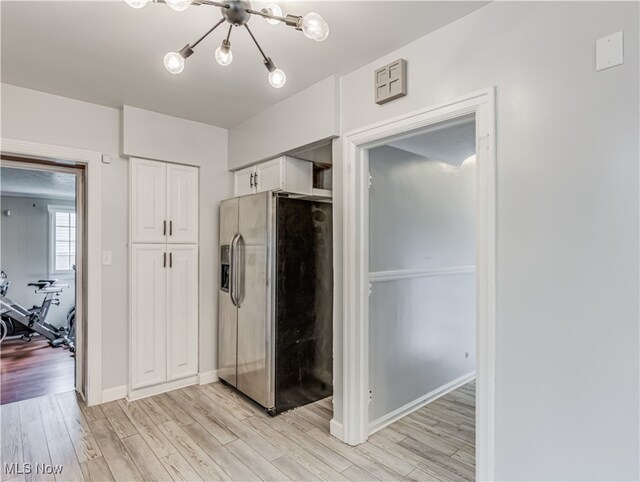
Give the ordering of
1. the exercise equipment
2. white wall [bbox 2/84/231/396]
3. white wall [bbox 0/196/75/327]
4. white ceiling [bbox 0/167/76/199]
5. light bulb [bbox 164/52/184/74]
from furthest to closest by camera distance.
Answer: white wall [bbox 0/196/75/327], the exercise equipment, white ceiling [bbox 0/167/76/199], white wall [bbox 2/84/231/396], light bulb [bbox 164/52/184/74]

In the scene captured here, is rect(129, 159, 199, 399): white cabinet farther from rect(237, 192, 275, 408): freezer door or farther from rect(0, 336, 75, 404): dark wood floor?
rect(0, 336, 75, 404): dark wood floor

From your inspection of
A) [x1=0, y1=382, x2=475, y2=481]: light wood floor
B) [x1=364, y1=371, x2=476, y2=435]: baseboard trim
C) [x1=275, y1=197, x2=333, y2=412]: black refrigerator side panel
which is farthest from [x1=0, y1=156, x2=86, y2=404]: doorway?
[x1=364, y1=371, x2=476, y2=435]: baseboard trim

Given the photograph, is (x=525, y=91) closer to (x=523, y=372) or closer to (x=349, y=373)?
(x=523, y=372)

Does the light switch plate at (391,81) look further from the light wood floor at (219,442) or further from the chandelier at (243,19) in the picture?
the light wood floor at (219,442)

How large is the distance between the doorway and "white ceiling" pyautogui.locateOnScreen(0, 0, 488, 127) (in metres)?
0.96

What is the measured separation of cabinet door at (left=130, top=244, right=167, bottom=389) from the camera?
303cm

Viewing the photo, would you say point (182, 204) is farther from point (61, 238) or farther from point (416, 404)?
point (61, 238)

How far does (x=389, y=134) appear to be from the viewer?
2.13 m

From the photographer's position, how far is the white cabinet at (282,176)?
9.84 feet

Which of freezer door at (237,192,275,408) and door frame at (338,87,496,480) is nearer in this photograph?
door frame at (338,87,496,480)

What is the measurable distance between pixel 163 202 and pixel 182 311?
3.31 feet

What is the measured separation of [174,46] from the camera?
81.1 inches

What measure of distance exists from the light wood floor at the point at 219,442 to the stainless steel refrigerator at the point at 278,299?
22cm

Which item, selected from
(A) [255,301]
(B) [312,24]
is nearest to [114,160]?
(A) [255,301]
